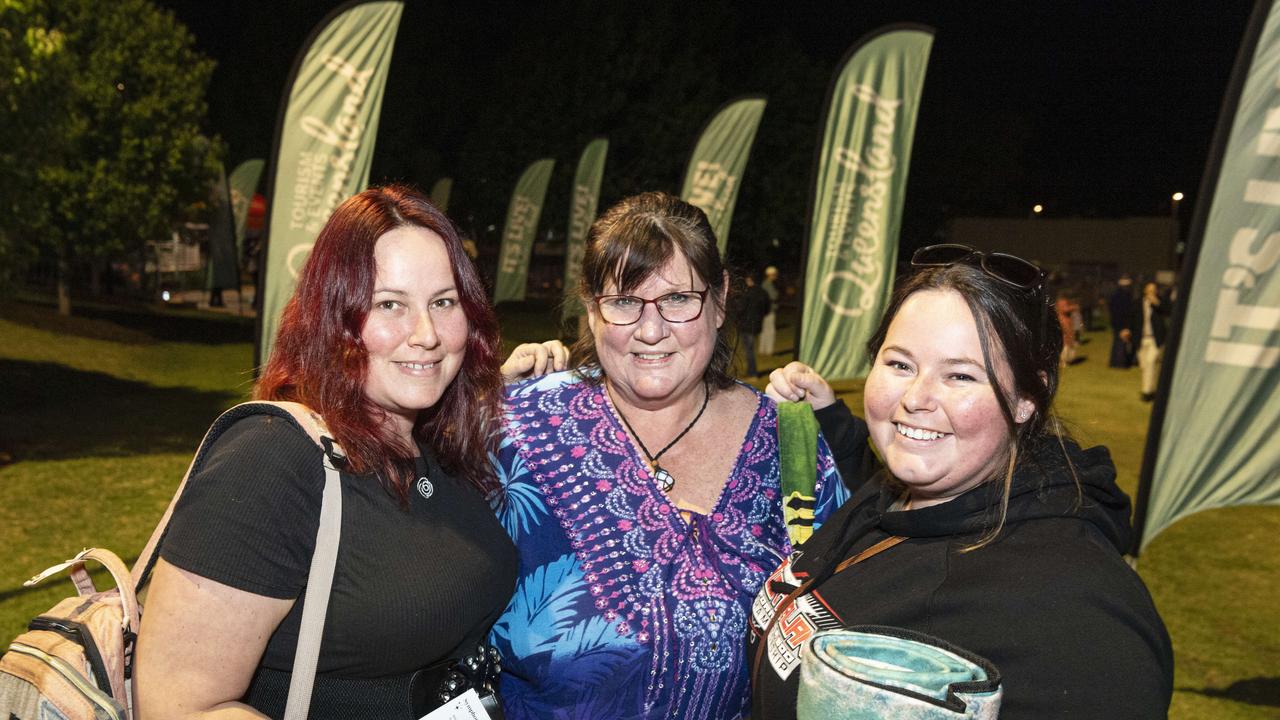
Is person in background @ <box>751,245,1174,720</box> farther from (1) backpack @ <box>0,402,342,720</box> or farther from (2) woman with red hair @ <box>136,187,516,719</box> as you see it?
(1) backpack @ <box>0,402,342,720</box>

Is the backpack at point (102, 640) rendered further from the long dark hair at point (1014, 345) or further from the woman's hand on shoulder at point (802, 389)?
the woman's hand on shoulder at point (802, 389)

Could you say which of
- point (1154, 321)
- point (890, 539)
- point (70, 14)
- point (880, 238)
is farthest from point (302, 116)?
point (70, 14)

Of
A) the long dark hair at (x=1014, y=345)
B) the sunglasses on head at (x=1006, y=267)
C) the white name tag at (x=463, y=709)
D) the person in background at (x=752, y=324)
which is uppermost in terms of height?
the sunglasses on head at (x=1006, y=267)

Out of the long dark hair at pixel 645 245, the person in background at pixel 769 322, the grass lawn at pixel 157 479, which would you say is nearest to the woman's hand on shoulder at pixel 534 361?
the long dark hair at pixel 645 245

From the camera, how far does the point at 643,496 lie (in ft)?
8.34

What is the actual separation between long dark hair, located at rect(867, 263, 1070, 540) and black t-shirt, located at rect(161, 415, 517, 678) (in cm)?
112

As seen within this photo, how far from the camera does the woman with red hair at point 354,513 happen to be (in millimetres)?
1718

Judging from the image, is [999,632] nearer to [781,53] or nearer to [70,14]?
[70,14]

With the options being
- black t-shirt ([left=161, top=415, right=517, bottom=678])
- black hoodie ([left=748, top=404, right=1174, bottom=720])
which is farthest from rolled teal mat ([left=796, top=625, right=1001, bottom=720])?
black t-shirt ([left=161, top=415, right=517, bottom=678])

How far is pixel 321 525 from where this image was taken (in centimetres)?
185

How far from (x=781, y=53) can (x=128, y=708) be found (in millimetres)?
38891

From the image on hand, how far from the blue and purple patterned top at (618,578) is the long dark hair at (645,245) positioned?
351 mm

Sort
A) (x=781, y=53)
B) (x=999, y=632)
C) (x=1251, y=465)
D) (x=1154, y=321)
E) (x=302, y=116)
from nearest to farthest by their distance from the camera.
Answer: (x=999, y=632)
(x=1251, y=465)
(x=302, y=116)
(x=1154, y=321)
(x=781, y=53)

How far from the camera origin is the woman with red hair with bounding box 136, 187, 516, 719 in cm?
172
